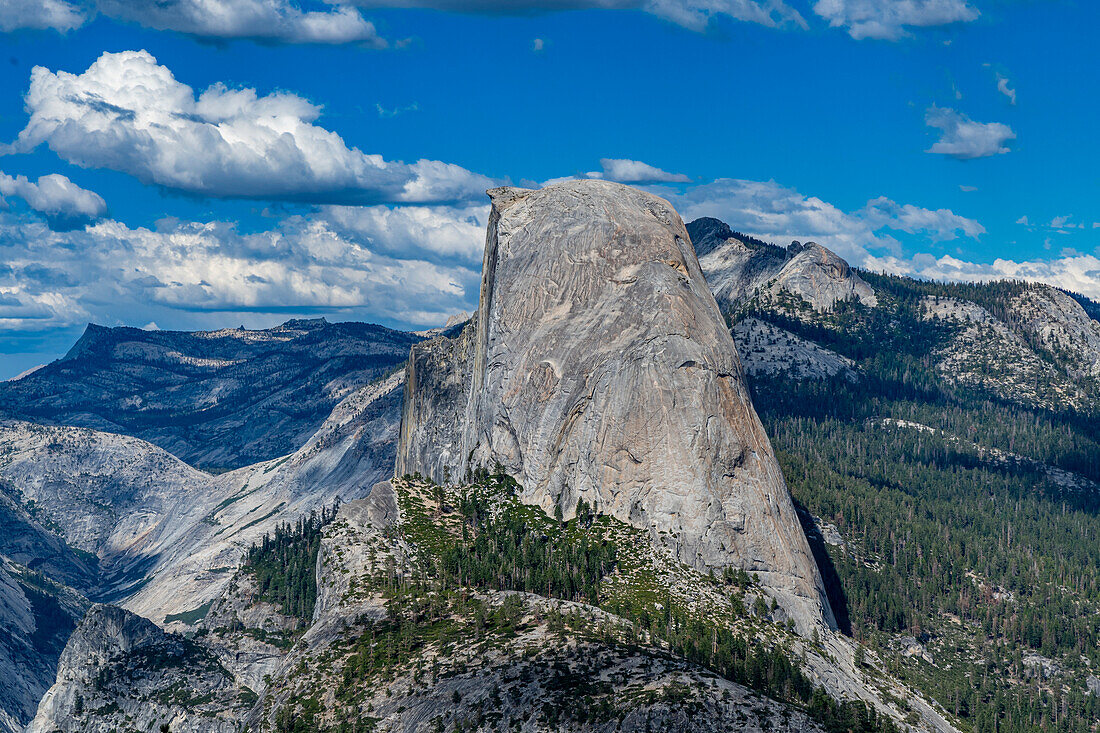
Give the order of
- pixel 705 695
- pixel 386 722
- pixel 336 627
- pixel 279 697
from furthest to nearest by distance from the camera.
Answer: pixel 336 627 < pixel 279 697 < pixel 386 722 < pixel 705 695

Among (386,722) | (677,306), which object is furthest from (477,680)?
(677,306)

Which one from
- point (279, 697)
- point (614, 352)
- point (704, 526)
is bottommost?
point (279, 697)

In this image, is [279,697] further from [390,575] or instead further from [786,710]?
[786,710]

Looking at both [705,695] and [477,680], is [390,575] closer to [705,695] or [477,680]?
[477,680]

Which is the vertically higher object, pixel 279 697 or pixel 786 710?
pixel 786 710

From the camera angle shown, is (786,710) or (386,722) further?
(386,722)

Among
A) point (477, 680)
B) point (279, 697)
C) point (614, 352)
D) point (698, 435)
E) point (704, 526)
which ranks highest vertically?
point (614, 352)

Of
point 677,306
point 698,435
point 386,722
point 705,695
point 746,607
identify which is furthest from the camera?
point 677,306

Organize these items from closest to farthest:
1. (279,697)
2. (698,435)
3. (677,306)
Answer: (279,697)
(698,435)
(677,306)

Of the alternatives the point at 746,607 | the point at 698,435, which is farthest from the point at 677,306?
the point at 746,607
